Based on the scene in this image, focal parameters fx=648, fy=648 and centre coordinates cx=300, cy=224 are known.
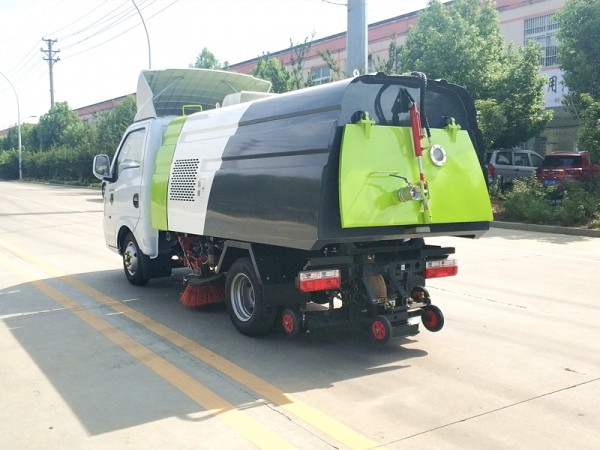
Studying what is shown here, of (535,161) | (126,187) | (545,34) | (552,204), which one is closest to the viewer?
(126,187)

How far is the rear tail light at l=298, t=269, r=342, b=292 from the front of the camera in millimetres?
5555

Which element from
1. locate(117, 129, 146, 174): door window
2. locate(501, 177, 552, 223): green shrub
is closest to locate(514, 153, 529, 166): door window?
locate(501, 177, 552, 223): green shrub

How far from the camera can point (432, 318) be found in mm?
6188

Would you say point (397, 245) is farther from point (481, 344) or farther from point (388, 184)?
point (481, 344)

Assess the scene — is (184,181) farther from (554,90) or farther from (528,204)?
(554,90)

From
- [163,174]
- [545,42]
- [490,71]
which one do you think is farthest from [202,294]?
[545,42]

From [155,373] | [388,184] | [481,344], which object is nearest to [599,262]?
[481,344]

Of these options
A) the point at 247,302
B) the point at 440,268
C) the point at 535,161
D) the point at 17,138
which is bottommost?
the point at 247,302

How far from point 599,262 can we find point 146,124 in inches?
324

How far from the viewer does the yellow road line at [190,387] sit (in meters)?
4.21

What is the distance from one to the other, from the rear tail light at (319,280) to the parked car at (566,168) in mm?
15919

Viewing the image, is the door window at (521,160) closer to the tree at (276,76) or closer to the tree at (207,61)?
the tree at (276,76)

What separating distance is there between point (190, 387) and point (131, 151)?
4884mm

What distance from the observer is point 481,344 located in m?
6.33
